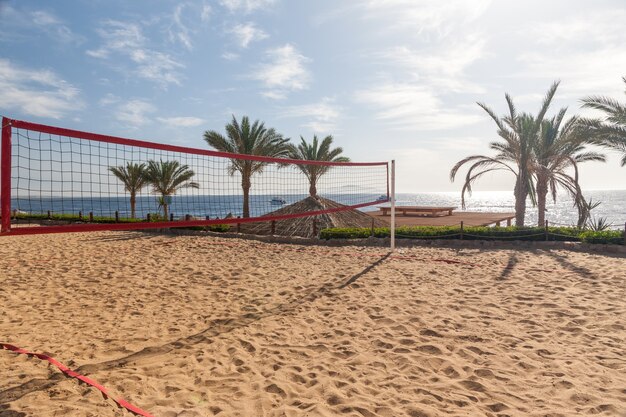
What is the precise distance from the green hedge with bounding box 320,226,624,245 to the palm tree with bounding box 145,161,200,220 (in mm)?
13039

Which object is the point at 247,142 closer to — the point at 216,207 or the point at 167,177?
the point at 167,177

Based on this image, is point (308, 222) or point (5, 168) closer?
point (5, 168)

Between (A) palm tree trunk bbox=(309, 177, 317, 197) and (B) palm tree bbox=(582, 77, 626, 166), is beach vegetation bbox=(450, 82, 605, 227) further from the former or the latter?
(A) palm tree trunk bbox=(309, 177, 317, 197)

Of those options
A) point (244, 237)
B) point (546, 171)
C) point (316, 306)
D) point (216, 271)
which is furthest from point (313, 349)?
point (546, 171)

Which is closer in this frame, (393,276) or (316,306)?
(316,306)

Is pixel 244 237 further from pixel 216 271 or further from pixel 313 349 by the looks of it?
pixel 313 349

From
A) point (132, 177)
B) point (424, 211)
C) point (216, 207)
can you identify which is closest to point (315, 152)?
point (424, 211)

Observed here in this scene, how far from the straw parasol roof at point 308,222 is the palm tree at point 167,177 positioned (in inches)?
352

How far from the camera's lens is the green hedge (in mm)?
10062

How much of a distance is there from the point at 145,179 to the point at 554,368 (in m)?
23.7

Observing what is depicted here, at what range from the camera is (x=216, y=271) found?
25.1 ft

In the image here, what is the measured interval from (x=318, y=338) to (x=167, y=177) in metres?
20.6

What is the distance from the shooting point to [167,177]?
22812 mm

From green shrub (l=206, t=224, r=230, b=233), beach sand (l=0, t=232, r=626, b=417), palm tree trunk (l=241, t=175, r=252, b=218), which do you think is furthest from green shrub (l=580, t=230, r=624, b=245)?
palm tree trunk (l=241, t=175, r=252, b=218)
